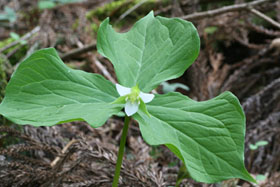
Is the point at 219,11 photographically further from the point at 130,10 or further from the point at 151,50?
the point at 151,50

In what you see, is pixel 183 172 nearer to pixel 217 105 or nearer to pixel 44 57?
pixel 217 105

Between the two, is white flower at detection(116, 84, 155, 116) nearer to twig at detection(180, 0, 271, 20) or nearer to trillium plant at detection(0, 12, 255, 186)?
trillium plant at detection(0, 12, 255, 186)

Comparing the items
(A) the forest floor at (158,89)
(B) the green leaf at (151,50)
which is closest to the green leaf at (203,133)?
(B) the green leaf at (151,50)

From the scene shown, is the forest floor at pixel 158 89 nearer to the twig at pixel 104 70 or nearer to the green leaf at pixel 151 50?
the twig at pixel 104 70

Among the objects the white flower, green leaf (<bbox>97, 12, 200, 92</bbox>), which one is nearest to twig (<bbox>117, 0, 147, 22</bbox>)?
green leaf (<bbox>97, 12, 200, 92</bbox>)

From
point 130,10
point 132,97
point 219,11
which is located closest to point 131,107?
point 132,97

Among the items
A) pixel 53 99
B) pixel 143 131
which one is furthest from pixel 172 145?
pixel 53 99
